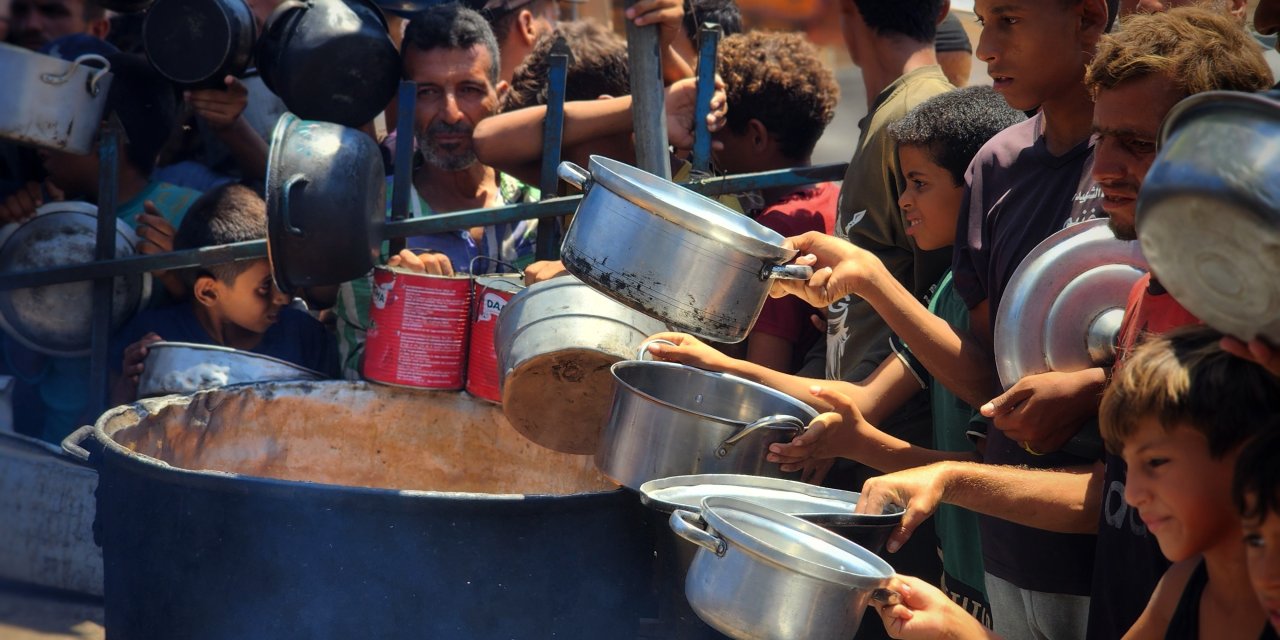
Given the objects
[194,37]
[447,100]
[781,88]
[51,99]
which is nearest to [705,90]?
[781,88]

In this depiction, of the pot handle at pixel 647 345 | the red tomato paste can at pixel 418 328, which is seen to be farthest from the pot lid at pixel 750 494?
the red tomato paste can at pixel 418 328

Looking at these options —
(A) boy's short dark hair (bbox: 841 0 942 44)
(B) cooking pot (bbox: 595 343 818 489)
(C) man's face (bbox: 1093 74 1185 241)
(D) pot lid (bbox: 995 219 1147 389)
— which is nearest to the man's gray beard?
(A) boy's short dark hair (bbox: 841 0 942 44)

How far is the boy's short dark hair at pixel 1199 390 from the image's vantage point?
1552 mm

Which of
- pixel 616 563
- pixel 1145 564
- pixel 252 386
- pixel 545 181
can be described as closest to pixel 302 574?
pixel 616 563

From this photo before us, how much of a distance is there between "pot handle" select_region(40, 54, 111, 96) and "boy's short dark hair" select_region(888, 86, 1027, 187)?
2.41 meters

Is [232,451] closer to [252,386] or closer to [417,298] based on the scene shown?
[252,386]

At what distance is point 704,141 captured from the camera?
368 cm

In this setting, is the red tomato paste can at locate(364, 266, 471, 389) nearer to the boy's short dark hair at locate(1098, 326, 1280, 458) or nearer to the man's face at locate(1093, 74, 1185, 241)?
the man's face at locate(1093, 74, 1185, 241)

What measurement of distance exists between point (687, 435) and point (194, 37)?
232cm

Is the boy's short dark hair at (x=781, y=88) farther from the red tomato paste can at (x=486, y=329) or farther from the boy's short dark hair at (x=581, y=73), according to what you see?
the red tomato paste can at (x=486, y=329)

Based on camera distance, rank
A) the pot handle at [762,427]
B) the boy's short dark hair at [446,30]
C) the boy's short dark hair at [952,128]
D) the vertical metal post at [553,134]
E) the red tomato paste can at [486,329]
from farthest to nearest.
Answer: 1. the boy's short dark hair at [446,30]
2. the vertical metal post at [553,134]
3. the red tomato paste can at [486,329]
4. the boy's short dark hair at [952,128]
5. the pot handle at [762,427]

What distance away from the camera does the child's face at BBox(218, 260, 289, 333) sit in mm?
3920

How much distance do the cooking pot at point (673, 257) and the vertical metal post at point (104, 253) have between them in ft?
6.68

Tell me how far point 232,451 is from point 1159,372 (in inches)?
109
